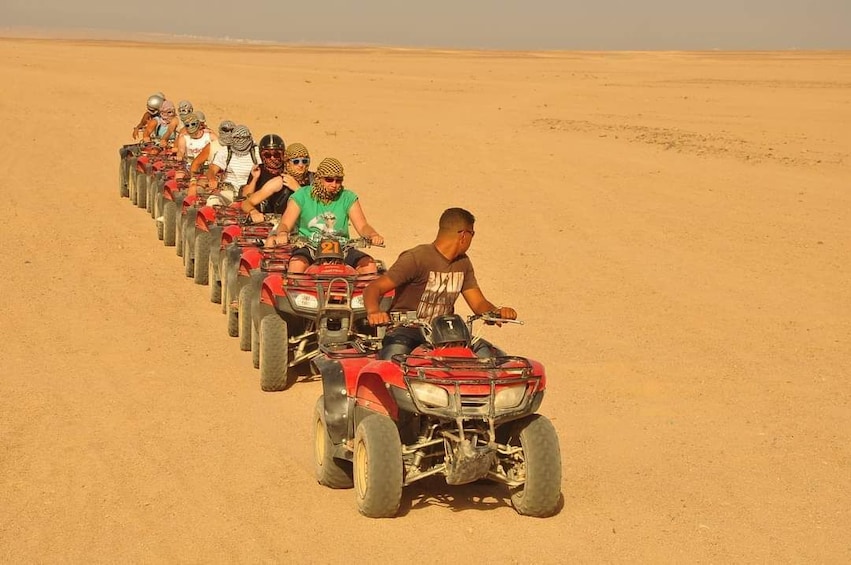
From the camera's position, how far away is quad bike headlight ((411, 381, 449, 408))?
6523 millimetres

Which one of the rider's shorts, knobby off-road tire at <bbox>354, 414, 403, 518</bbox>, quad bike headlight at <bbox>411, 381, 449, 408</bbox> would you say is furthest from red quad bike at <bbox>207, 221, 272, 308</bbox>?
quad bike headlight at <bbox>411, 381, 449, 408</bbox>

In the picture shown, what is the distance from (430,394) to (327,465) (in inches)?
47.5

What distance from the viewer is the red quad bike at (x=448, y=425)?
6539mm

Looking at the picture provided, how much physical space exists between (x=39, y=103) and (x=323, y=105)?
8712mm

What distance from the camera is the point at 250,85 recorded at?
46.2 meters

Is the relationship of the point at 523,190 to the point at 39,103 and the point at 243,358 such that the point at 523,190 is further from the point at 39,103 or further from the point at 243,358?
the point at 39,103

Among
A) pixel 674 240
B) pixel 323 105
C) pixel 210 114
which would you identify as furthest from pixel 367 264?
pixel 323 105

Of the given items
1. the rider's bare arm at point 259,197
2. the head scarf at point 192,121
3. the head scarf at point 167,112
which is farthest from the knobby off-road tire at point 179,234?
the head scarf at point 167,112

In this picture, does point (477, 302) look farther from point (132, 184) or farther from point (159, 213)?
point (132, 184)

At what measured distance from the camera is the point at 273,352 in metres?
9.66

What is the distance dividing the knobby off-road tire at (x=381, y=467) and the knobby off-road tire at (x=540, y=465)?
71 centimetres

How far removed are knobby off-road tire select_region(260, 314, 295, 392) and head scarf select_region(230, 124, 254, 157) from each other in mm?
5420

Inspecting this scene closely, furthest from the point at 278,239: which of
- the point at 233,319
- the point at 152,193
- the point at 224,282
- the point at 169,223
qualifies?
the point at 152,193

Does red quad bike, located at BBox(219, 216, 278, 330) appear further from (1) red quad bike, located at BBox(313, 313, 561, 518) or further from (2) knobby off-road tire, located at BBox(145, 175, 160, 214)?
(2) knobby off-road tire, located at BBox(145, 175, 160, 214)
